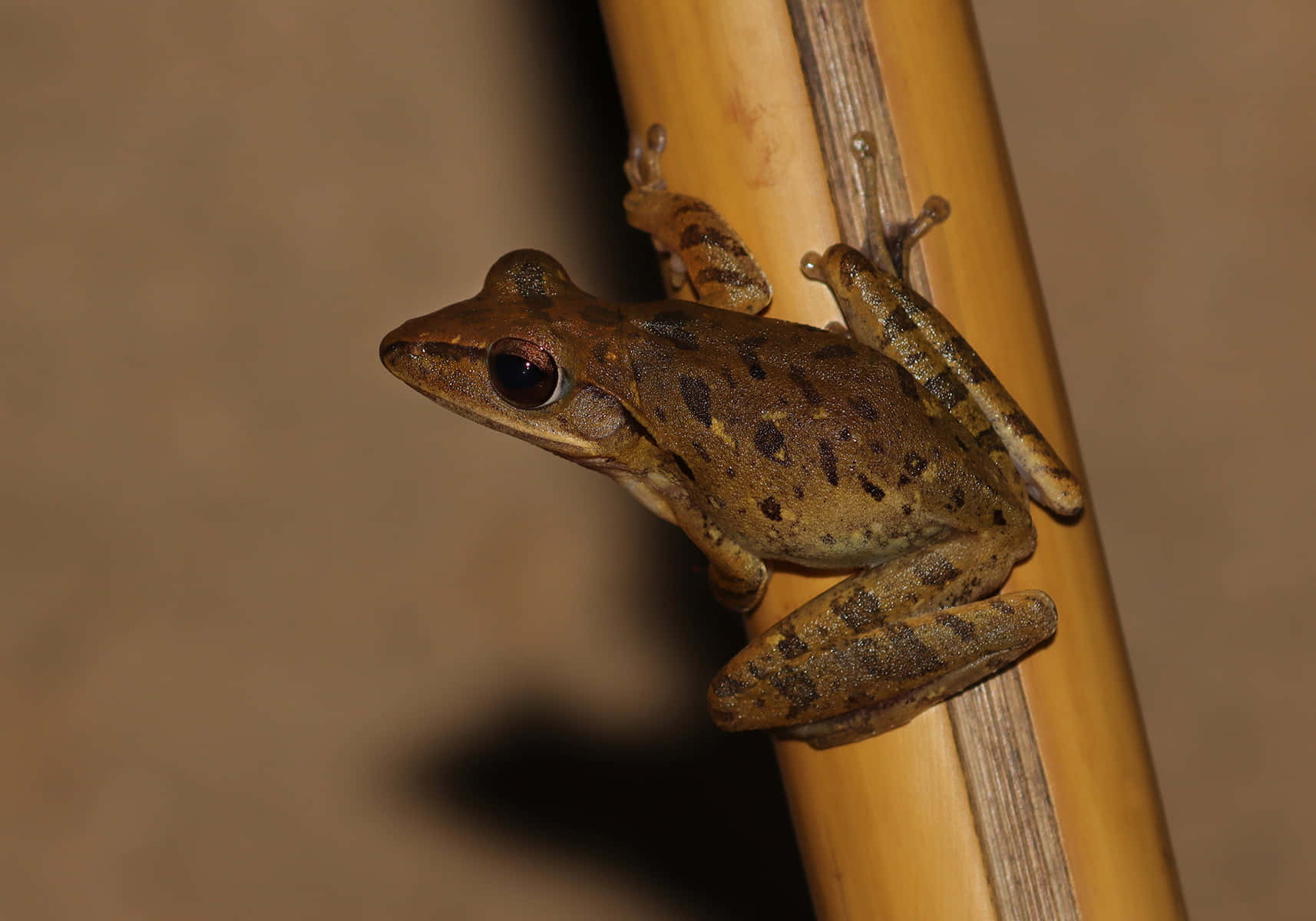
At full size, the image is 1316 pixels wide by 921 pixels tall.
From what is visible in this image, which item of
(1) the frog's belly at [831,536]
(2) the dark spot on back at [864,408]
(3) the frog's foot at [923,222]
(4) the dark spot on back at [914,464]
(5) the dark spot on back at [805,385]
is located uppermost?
(3) the frog's foot at [923,222]

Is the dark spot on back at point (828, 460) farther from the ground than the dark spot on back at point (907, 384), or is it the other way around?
the dark spot on back at point (907, 384)

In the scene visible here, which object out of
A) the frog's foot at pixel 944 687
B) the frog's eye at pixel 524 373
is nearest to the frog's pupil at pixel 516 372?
the frog's eye at pixel 524 373

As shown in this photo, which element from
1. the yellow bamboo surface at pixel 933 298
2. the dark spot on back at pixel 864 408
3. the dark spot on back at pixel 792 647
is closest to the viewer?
the yellow bamboo surface at pixel 933 298

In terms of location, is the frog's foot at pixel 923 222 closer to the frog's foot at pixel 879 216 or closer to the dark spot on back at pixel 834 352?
the frog's foot at pixel 879 216

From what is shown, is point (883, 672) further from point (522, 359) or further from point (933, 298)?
point (522, 359)

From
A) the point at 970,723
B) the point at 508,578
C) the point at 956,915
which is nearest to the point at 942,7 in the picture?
the point at 970,723

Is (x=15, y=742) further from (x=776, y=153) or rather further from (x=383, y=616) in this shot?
(x=776, y=153)

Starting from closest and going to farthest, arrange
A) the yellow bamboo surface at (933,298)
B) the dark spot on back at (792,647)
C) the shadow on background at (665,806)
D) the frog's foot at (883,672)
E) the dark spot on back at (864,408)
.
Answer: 1. the yellow bamboo surface at (933,298)
2. the frog's foot at (883,672)
3. the dark spot on back at (864,408)
4. the dark spot on back at (792,647)
5. the shadow on background at (665,806)

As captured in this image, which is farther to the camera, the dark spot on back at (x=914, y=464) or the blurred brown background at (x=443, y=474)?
the blurred brown background at (x=443, y=474)

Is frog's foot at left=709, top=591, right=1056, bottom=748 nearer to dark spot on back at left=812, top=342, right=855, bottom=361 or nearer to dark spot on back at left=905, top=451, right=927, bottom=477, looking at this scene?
dark spot on back at left=905, top=451, right=927, bottom=477
